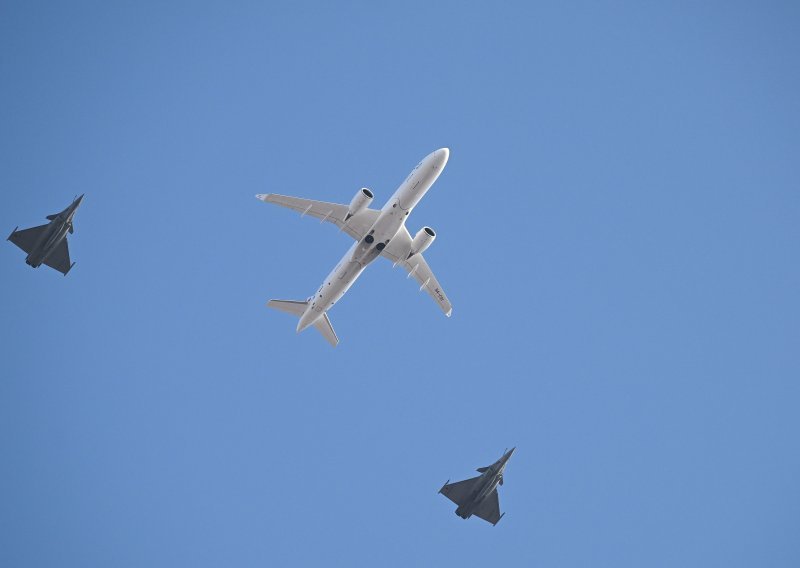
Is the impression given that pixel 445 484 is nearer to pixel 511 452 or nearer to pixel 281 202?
pixel 511 452

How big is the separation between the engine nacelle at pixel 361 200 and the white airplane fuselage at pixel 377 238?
3.56 ft

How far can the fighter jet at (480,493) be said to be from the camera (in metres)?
46.6

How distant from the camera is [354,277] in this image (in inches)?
2026

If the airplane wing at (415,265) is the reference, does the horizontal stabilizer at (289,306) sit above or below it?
below

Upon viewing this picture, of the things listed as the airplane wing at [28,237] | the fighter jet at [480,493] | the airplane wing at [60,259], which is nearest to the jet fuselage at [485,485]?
the fighter jet at [480,493]

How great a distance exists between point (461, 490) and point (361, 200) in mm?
18298

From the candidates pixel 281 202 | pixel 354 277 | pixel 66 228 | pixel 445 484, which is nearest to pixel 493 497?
pixel 445 484

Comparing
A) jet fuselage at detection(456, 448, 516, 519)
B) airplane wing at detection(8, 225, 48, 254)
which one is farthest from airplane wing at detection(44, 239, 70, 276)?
jet fuselage at detection(456, 448, 516, 519)

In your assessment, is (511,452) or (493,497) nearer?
(511,452)

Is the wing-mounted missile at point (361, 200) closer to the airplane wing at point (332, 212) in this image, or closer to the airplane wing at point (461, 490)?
the airplane wing at point (332, 212)

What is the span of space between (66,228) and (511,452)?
Result: 28539mm

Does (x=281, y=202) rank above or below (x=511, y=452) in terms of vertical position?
above

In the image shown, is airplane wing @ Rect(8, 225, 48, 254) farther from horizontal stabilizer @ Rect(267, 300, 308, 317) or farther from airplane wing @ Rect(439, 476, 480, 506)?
airplane wing @ Rect(439, 476, 480, 506)

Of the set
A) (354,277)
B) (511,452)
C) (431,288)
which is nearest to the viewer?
(511,452)
